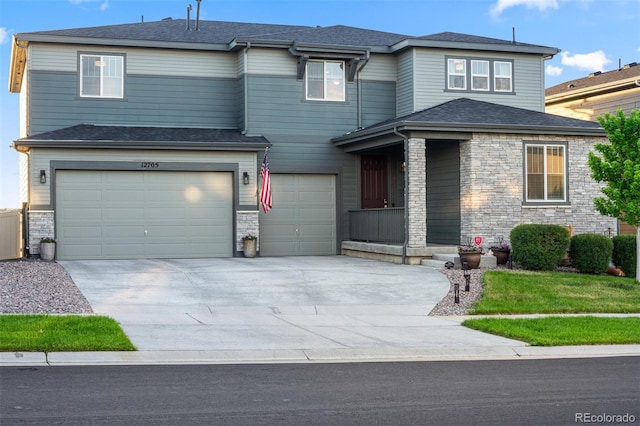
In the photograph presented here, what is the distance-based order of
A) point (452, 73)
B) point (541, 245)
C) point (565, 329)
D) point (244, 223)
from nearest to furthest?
point (565, 329)
point (541, 245)
point (244, 223)
point (452, 73)

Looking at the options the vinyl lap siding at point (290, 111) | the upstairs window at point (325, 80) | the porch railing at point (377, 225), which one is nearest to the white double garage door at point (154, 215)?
the vinyl lap siding at point (290, 111)

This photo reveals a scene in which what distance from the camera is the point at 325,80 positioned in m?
26.8

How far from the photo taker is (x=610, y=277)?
2039 cm

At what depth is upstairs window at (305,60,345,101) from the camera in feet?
87.5

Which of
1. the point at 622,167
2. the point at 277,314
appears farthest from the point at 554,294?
the point at 277,314

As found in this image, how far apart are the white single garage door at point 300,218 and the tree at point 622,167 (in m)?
9.23

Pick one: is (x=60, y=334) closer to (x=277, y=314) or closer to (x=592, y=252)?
(x=277, y=314)

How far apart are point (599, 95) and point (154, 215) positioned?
18.4m

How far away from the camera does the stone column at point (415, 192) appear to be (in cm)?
2233

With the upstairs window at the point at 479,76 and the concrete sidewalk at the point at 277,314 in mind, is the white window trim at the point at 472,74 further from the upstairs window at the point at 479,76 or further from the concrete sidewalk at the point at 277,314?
the concrete sidewalk at the point at 277,314

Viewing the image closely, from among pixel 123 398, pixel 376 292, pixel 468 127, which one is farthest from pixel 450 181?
pixel 123 398

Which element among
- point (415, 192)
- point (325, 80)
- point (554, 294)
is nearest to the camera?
point (554, 294)

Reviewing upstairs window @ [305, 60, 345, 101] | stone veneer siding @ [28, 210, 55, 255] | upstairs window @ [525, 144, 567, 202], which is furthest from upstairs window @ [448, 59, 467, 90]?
stone veneer siding @ [28, 210, 55, 255]

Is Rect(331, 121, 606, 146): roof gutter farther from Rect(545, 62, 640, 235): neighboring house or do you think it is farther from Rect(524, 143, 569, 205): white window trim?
Rect(545, 62, 640, 235): neighboring house
